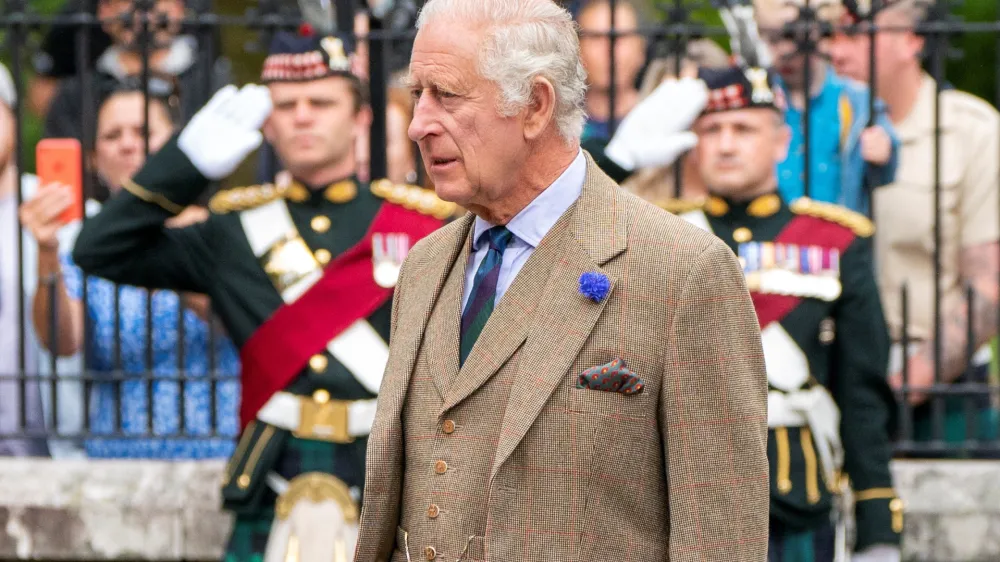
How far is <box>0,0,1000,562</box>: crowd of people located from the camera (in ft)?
15.6

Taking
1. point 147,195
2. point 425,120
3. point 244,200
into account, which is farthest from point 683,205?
point 425,120

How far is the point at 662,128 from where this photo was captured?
503 cm

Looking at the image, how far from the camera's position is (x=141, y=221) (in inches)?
186

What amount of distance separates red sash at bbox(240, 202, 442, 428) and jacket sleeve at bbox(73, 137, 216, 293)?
Result: 34 cm

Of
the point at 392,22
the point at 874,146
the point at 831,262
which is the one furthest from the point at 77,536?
the point at 874,146

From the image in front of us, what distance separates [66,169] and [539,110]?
328 cm

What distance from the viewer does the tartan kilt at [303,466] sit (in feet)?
15.5

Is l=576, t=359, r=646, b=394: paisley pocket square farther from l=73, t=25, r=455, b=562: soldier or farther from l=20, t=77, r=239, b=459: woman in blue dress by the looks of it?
l=20, t=77, r=239, b=459: woman in blue dress

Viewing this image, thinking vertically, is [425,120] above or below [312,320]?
above

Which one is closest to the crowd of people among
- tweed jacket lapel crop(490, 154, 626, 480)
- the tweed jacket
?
tweed jacket lapel crop(490, 154, 626, 480)

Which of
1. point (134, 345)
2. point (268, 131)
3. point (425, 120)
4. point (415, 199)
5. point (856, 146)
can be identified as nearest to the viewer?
point (425, 120)

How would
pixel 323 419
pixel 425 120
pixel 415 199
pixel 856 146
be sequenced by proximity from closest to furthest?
pixel 425 120
pixel 323 419
pixel 415 199
pixel 856 146

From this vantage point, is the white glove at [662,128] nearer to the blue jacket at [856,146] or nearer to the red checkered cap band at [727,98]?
the red checkered cap band at [727,98]

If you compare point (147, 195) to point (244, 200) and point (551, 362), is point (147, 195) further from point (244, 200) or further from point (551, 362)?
point (551, 362)
